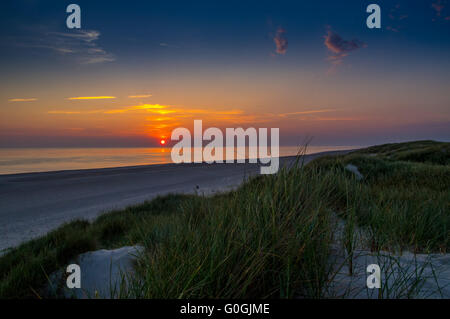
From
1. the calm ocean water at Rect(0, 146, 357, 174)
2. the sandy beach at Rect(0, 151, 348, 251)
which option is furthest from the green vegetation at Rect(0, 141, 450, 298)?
the calm ocean water at Rect(0, 146, 357, 174)

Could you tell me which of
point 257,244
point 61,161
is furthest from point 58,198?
point 61,161

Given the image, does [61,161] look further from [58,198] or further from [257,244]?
[257,244]

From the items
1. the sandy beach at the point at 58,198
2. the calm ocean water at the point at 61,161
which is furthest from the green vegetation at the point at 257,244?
the calm ocean water at the point at 61,161

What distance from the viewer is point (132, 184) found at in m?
14.9

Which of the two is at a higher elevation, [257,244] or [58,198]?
[257,244]

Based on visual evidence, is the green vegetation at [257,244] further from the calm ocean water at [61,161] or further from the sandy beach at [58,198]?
the calm ocean water at [61,161]

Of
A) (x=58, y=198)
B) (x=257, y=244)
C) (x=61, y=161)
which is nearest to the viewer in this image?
(x=257, y=244)

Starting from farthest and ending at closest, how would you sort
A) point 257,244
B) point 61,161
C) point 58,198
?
point 61,161
point 58,198
point 257,244

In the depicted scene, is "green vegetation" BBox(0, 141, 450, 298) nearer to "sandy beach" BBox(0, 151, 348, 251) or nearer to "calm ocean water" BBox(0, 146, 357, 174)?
"sandy beach" BBox(0, 151, 348, 251)

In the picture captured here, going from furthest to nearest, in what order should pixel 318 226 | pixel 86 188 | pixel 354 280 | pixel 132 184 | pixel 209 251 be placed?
pixel 132 184 < pixel 86 188 < pixel 318 226 < pixel 354 280 < pixel 209 251
